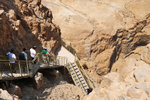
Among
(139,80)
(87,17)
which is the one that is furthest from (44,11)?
(139,80)

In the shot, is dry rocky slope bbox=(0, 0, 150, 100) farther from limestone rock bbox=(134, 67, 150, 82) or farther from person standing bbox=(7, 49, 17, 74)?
person standing bbox=(7, 49, 17, 74)

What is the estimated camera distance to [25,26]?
14.4 meters

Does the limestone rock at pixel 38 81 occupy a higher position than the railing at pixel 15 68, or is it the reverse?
the railing at pixel 15 68

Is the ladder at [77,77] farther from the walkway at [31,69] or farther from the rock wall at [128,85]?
the rock wall at [128,85]

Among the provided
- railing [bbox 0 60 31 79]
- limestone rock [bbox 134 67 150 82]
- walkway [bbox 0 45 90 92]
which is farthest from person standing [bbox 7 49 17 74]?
limestone rock [bbox 134 67 150 82]

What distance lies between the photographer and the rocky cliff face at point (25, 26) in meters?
11.3

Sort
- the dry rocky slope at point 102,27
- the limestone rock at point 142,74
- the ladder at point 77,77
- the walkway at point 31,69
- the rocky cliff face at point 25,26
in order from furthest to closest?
1. the dry rocky slope at point 102,27
2. the ladder at point 77,77
3. the rocky cliff face at point 25,26
4. the walkway at point 31,69
5. the limestone rock at point 142,74

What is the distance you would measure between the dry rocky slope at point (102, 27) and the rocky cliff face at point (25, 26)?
3.24 m

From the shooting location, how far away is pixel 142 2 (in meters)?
22.3

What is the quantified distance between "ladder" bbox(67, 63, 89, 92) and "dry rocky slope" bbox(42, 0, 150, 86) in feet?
15.1

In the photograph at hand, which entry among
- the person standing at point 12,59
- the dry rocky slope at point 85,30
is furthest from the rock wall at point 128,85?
the person standing at point 12,59

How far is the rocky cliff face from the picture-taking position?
1132 centimetres

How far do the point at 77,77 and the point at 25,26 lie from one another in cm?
573

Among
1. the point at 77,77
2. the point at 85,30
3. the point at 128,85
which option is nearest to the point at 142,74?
the point at 128,85
